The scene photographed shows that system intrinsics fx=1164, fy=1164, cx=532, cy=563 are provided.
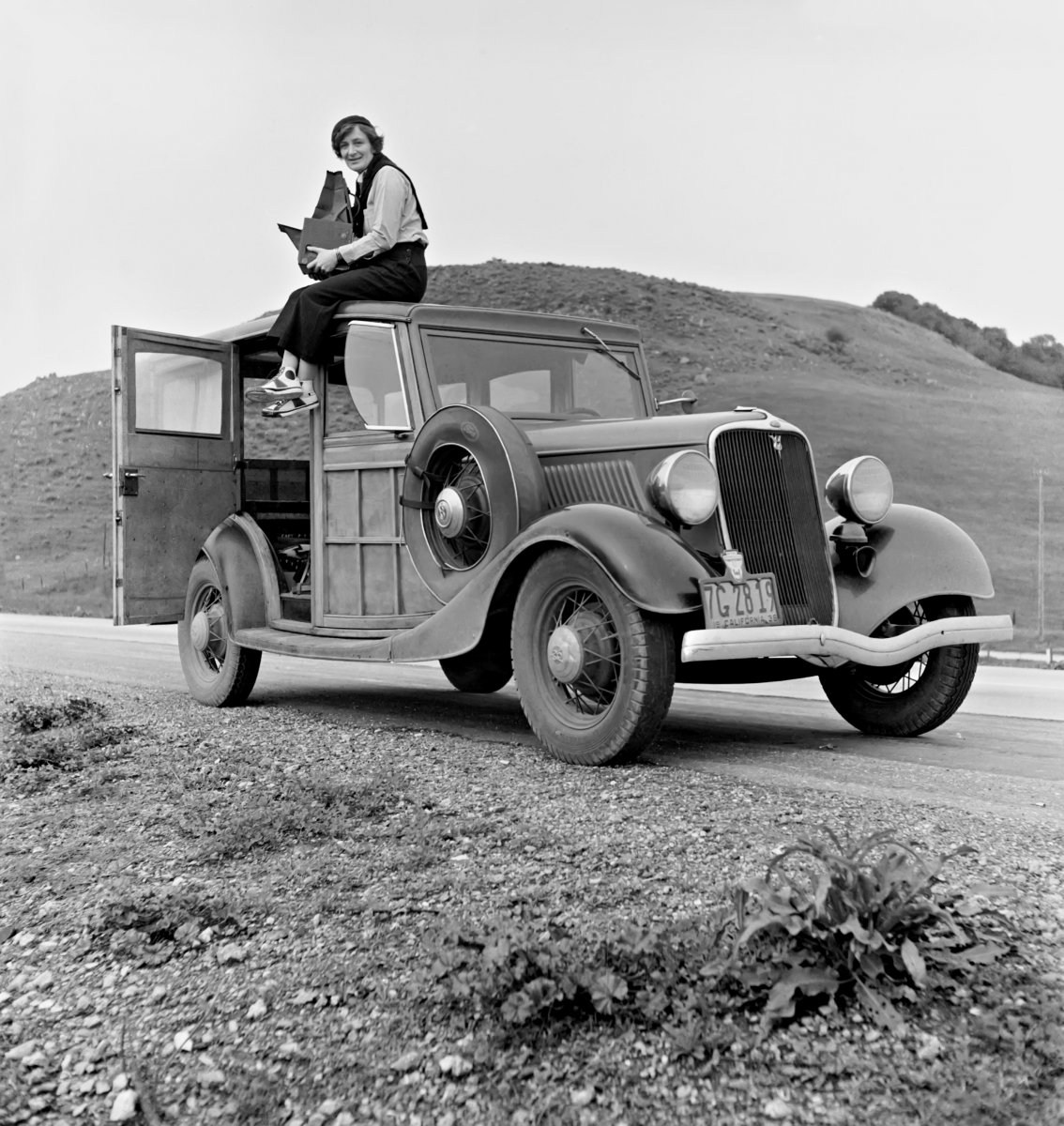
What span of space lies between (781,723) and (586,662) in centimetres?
202

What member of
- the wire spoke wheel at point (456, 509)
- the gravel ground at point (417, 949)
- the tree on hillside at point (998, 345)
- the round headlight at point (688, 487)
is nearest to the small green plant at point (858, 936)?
the gravel ground at point (417, 949)

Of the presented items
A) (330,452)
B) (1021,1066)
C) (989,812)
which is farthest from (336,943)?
(330,452)

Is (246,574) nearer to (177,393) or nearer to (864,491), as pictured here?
(177,393)

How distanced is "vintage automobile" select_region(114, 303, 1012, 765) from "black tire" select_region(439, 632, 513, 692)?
25 millimetres

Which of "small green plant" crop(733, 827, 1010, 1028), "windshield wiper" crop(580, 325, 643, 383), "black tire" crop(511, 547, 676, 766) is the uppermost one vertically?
"windshield wiper" crop(580, 325, 643, 383)

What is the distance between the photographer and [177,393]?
7.54 m

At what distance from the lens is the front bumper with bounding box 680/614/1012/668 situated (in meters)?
4.67

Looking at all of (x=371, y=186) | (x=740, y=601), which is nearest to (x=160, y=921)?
(x=740, y=601)

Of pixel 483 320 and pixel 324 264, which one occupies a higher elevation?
pixel 324 264

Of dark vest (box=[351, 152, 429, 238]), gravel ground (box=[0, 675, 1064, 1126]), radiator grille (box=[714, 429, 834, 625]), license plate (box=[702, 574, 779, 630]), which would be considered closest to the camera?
gravel ground (box=[0, 675, 1064, 1126])

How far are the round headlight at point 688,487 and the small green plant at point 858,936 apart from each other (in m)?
2.55

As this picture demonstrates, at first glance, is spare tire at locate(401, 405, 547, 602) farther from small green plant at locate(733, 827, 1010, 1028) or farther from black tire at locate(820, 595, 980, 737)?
small green plant at locate(733, 827, 1010, 1028)

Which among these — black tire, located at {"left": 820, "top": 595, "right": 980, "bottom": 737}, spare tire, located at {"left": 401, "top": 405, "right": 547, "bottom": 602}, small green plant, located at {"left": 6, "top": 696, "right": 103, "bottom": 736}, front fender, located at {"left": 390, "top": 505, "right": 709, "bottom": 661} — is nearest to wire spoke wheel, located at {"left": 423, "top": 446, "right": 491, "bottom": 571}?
spare tire, located at {"left": 401, "top": 405, "right": 547, "bottom": 602}

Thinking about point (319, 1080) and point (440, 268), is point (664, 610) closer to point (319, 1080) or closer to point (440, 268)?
point (319, 1080)
